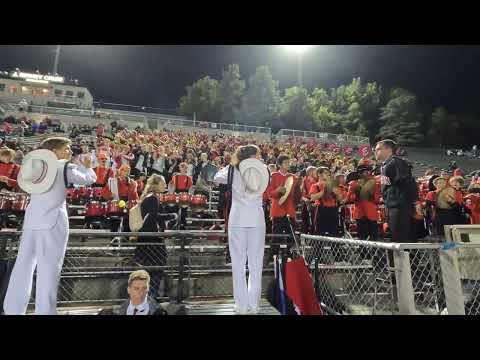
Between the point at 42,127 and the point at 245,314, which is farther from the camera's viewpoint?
the point at 42,127

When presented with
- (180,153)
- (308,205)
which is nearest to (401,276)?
(308,205)

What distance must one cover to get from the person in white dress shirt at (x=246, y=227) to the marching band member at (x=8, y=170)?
9.26 feet

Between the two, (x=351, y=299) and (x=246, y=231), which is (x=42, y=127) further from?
(x=351, y=299)

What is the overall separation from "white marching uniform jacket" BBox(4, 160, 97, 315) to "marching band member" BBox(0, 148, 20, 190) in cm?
195

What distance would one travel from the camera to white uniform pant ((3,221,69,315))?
2.27 metres

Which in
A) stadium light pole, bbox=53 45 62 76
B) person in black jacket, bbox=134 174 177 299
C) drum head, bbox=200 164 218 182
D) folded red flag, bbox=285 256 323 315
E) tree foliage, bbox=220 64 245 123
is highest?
tree foliage, bbox=220 64 245 123

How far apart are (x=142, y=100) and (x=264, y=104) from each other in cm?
211

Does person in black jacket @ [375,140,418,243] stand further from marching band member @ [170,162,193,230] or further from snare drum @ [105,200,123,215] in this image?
snare drum @ [105,200,123,215]

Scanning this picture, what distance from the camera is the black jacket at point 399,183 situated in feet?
10.8

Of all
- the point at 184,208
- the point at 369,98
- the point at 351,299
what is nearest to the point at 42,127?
the point at 184,208

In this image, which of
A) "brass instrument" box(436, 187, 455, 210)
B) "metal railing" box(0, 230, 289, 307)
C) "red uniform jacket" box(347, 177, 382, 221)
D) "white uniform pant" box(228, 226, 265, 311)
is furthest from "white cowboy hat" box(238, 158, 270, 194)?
"brass instrument" box(436, 187, 455, 210)

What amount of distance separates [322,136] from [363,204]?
2.09 metres

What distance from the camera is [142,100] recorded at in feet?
17.2

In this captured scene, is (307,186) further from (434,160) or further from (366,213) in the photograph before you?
(434,160)
